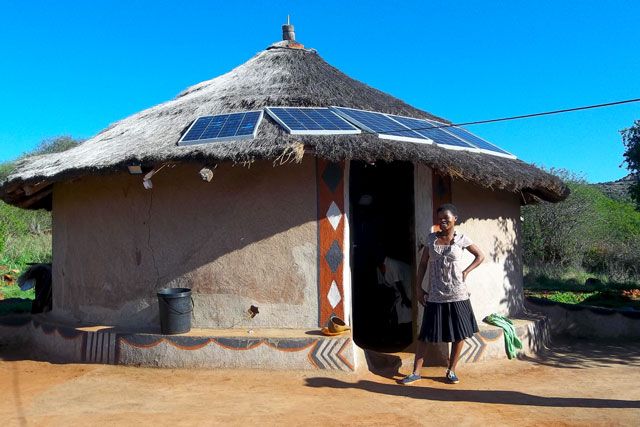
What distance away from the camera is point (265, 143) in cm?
523

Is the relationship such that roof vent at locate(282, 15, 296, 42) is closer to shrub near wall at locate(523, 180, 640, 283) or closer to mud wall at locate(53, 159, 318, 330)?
mud wall at locate(53, 159, 318, 330)

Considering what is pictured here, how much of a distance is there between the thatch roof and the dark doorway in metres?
0.85

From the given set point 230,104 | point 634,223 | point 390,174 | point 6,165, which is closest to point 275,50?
point 230,104

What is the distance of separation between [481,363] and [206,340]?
2.93 m

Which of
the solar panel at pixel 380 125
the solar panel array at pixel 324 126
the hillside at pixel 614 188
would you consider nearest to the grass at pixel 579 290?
the solar panel array at pixel 324 126

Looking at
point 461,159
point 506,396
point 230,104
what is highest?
point 230,104

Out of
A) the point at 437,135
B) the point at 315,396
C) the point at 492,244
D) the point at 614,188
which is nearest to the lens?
the point at 315,396

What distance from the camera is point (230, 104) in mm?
6680

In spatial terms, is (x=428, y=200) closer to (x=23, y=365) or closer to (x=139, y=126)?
(x=139, y=126)

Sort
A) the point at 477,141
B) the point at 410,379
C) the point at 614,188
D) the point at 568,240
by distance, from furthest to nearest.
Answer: the point at 614,188, the point at 568,240, the point at 477,141, the point at 410,379

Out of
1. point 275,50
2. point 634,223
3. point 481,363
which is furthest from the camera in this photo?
point 634,223

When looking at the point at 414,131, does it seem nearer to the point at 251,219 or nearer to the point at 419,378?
the point at 251,219

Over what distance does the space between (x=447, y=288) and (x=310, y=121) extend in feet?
7.61

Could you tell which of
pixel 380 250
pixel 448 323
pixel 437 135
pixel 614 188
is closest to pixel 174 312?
pixel 448 323
